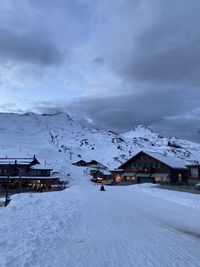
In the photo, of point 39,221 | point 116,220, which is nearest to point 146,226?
point 116,220

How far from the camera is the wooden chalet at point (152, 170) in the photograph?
243ft

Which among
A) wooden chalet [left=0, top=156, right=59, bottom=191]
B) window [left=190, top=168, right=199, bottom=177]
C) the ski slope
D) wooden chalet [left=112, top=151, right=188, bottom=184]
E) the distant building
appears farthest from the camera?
wooden chalet [left=0, top=156, right=59, bottom=191]

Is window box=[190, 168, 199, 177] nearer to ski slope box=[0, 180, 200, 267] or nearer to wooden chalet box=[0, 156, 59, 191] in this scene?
wooden chalet box=[0, 156, 59, 191]

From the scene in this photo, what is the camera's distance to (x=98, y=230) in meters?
14.0

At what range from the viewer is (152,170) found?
77.0 meters

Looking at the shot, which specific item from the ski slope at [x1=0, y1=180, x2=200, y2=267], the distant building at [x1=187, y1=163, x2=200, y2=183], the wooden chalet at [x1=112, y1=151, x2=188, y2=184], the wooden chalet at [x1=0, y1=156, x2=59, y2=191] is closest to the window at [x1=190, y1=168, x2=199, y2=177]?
the distant building at [x1=187, y1=163, x2=200, y2=183]

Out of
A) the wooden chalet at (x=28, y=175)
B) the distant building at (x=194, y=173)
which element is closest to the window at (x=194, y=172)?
the distant building at (x=194, y=173)

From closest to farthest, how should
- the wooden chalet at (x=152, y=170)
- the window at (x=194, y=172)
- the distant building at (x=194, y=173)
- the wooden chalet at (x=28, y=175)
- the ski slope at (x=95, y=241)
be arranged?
the ski slope at (x=95, y=241) → the distant building at (x=194, y=173) → the window at (x=194, y=172) → the wooden chalet at (x=152, y=170) → the wooden chalet at (x=28, y=175)

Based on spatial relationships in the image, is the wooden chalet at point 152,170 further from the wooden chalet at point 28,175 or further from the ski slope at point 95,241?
the ski slope at point 95,241

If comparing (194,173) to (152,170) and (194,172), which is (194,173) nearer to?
(194,172)

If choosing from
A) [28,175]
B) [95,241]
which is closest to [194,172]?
[28,175]

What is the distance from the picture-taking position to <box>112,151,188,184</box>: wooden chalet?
73938mm

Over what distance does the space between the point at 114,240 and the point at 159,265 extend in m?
3.28

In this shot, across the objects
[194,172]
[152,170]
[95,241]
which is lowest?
[95,241]
